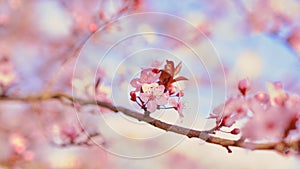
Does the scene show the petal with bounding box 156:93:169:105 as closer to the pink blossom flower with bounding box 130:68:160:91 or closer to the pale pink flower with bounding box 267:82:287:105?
the pink blossom flower with bounding box 130:68:160:91

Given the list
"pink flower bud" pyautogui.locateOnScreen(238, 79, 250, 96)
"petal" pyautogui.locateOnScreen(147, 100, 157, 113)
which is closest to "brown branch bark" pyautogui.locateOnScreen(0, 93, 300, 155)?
"petal" pyautogui.locateOnScreen(147, 100, 157, 113)

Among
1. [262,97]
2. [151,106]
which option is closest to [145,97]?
[151,106]

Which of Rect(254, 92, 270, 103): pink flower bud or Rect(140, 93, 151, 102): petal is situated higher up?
Rect(140, 93, 151, 102): petal

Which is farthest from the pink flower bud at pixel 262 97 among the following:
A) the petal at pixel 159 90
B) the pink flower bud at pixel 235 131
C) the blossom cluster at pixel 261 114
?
the petal at pixel 159 90

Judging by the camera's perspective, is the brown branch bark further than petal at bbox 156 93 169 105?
No

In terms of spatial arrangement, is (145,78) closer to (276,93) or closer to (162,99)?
(162,99)

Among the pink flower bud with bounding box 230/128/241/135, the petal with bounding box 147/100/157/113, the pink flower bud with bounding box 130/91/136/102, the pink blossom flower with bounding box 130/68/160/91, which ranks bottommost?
the pink flower bud with bounding box 230/128/241/135
